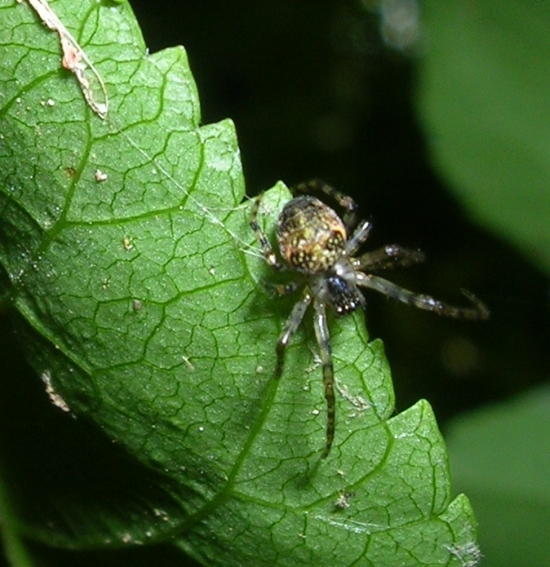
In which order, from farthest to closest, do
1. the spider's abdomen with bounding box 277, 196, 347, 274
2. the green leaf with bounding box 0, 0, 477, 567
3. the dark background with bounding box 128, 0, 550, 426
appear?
the dark background with bounding box 128, 0, 550, 426 < the spider's abdomen with bounding box 277, 196, 347, 274 < the green leaf with bounding box 0, 0, 477, 567

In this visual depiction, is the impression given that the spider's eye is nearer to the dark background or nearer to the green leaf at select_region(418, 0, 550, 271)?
the green leaf at select_region(418, 0, 550, 271)

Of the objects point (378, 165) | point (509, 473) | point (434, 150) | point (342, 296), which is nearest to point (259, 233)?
point (342, 296)

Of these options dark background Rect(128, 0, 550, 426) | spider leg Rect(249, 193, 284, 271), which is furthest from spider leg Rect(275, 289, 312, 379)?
dark background Rect(128, 0, 550, 426)

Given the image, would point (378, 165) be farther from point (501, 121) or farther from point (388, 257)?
point (388, 257)

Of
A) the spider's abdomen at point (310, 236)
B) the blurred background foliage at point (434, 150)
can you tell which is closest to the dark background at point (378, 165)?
the blurred background foliage at point (434, 150)

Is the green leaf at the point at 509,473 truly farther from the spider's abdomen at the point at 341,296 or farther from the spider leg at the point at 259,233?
the spider leg at the point at 259,233

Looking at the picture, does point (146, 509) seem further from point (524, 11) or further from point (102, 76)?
point (524, 11)

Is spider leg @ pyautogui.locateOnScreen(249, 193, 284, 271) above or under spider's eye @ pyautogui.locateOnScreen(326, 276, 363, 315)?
under

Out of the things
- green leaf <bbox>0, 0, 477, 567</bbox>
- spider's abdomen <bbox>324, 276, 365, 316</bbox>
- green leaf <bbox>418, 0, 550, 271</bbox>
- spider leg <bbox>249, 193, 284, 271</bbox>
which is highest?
green leaf <bbox>418, 0, 550, 271</bbox>
